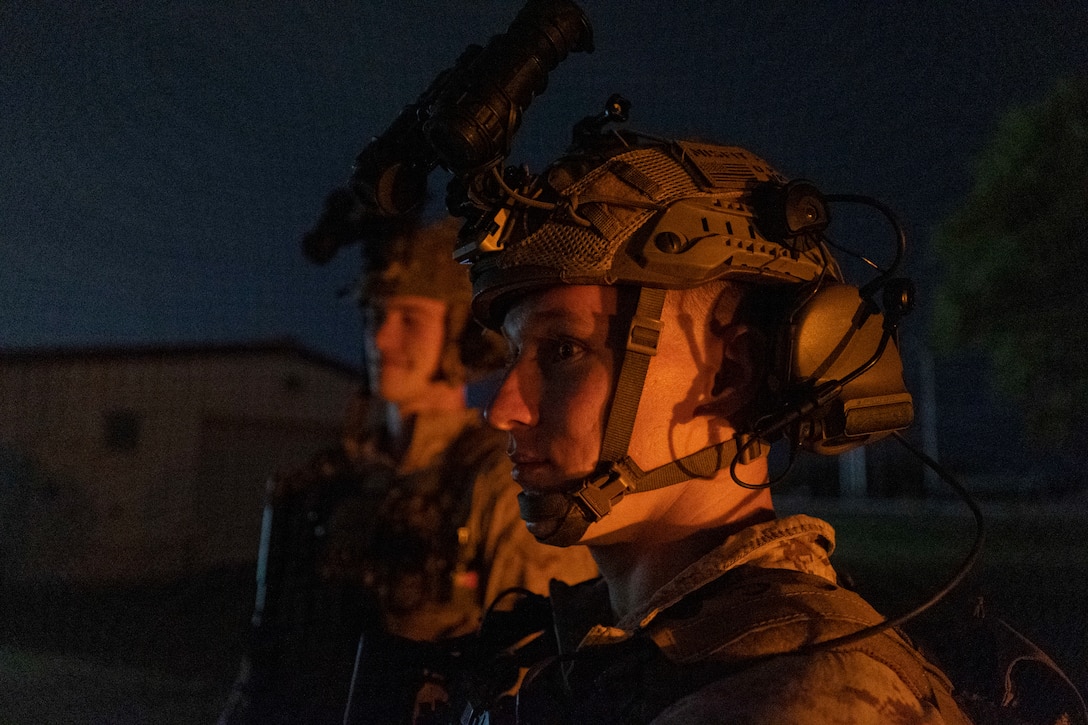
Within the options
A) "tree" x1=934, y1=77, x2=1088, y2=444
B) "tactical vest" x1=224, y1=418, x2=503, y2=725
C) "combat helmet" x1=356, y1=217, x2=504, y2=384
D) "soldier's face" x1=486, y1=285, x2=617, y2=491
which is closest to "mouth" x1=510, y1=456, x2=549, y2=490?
"soldier's face" x1=486, y1=285, x2=617, y2=491

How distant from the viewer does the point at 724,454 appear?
4.24 feet

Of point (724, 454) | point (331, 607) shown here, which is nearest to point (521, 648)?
point (724, 454)

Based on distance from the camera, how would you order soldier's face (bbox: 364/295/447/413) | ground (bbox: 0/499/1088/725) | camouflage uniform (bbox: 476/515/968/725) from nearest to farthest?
camouflage uniform (bbox: 476/515/968/725) → ground (bbox: 0/499/1088/725) → soldier's face (bbox: 364/295/447/413)

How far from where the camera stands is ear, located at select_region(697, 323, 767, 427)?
1.35 metres

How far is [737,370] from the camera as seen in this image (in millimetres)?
1350

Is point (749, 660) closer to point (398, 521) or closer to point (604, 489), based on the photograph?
point (604, 489)

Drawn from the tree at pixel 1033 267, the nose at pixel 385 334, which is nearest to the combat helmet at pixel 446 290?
the nose at pixel 385 334

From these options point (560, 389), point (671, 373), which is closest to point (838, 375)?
point (671, 373)

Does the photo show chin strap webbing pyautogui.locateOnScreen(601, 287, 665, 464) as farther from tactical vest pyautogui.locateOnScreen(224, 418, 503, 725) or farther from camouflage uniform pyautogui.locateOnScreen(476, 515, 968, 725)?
tactical vest pyautogui.locateOnScreen(224, 418, 503, 725)

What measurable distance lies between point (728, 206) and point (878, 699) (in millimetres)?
893

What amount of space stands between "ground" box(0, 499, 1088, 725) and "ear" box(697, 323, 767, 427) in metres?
0.47

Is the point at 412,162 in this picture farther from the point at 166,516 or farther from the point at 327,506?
the point at 166,516

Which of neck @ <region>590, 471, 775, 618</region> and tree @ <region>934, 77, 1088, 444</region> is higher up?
tree @ <region>934, 77, 1088, 444</region>

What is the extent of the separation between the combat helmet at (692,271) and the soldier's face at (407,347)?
1773mm
